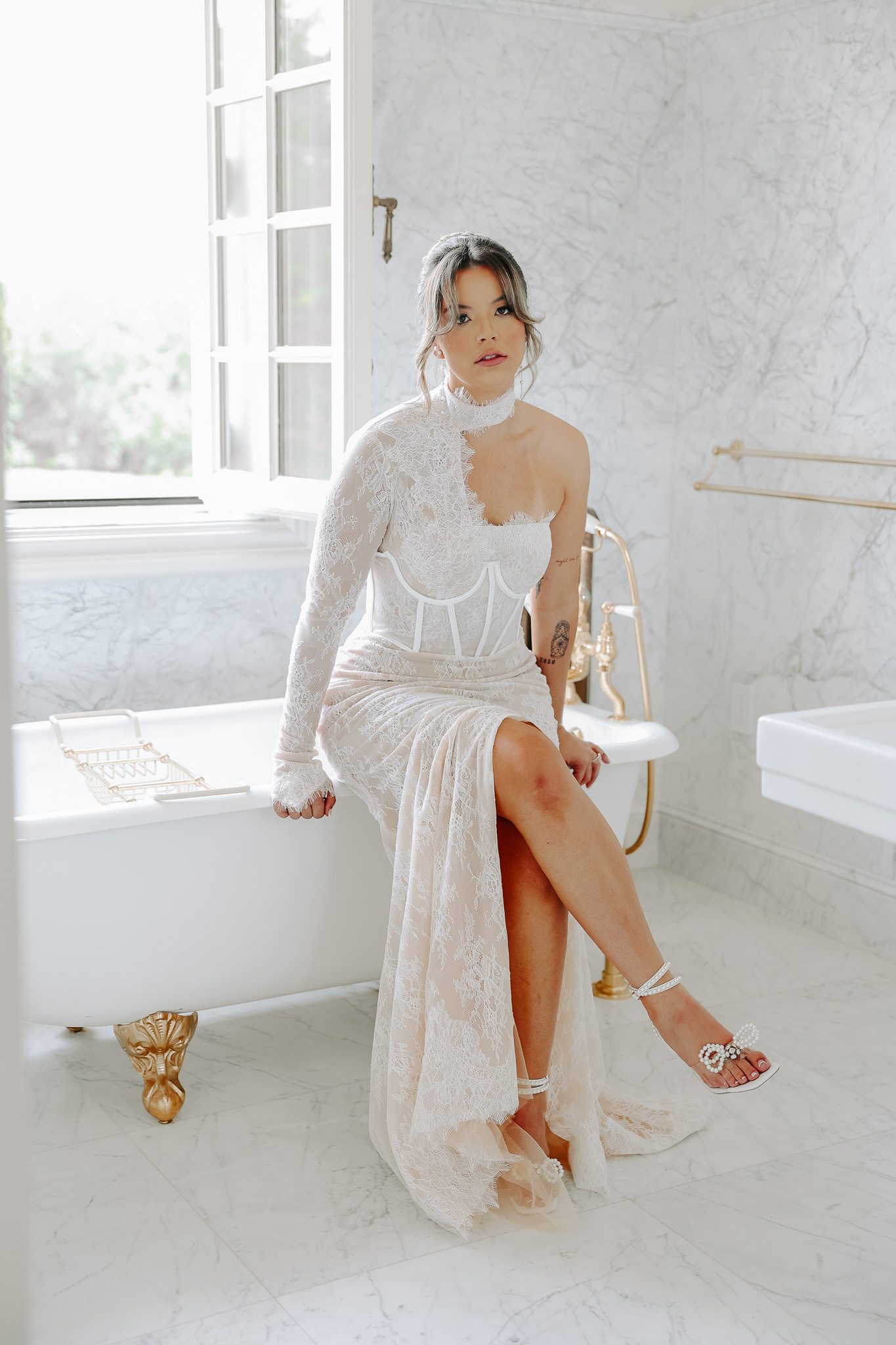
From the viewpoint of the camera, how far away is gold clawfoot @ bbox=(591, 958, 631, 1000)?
2.98 meters

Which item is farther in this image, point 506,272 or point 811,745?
point 506,272

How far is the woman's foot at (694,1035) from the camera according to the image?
79.0 inches

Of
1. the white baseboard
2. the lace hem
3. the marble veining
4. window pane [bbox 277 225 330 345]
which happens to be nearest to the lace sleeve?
the lace hem

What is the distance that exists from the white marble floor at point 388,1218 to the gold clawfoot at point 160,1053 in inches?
1.7

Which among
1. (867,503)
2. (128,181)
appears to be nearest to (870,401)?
(867,503)

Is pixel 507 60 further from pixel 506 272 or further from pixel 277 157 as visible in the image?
pixel 506 272

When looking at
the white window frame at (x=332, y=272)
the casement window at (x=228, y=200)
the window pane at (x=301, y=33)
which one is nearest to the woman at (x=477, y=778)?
the white window frame at (x=332, y=272)

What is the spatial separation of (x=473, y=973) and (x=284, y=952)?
567 mm

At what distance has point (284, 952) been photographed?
2484 mm

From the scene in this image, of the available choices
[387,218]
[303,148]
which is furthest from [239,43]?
[387,218]

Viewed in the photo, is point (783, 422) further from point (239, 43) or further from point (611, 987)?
point (239, 43)

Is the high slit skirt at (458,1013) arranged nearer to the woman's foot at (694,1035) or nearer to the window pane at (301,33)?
the woman's foot at (694,1035)

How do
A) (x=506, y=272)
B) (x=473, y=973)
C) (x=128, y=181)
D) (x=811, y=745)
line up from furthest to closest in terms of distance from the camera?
(x=128, y=181), (x=506, y=272), (x=473, y=973), (x=811, y=745)

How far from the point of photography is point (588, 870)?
2.04m
